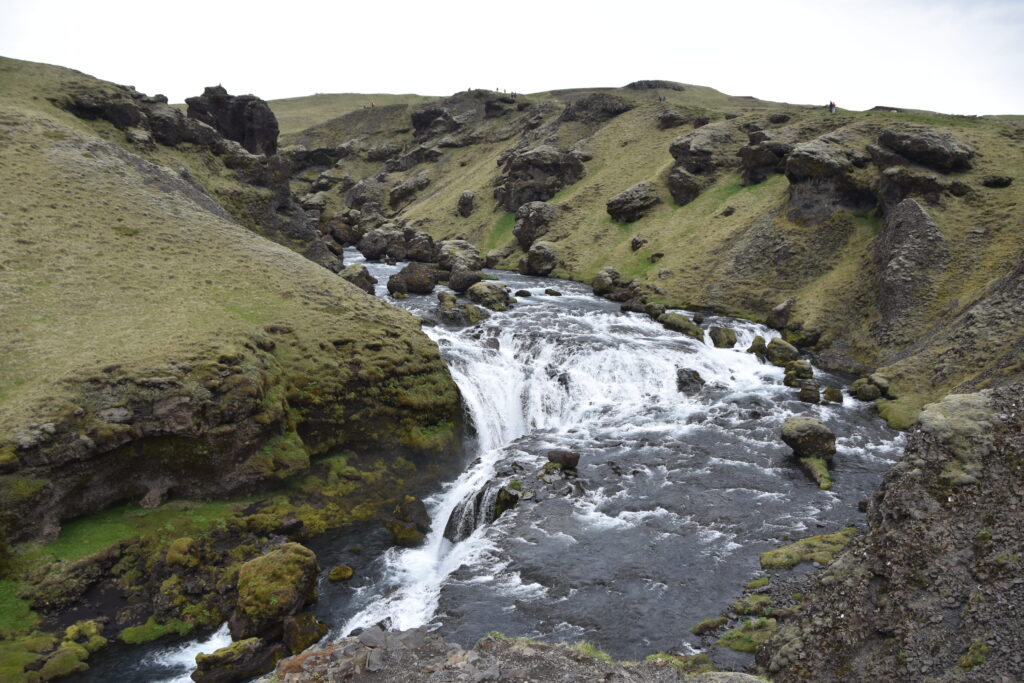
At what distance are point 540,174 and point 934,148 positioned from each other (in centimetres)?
5111

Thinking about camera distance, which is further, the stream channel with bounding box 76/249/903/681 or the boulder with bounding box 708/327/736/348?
the boulder with bounding box 708/327/736/348

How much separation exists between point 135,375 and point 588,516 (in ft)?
61.3

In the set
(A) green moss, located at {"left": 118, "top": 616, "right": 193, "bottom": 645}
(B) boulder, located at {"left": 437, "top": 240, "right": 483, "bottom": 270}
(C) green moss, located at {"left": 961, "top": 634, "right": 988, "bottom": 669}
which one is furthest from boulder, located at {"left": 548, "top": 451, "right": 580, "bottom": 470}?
(B) boulder, located at {"left": 437, "top": 240, "right": 483, "bottom": 270}

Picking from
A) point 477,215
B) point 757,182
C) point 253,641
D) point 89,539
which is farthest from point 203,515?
point 477,215

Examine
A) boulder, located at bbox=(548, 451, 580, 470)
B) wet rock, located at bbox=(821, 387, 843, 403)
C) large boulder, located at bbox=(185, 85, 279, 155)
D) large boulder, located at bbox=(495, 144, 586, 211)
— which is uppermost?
large boulder, located at bbox=(185, 85, 279, 155)

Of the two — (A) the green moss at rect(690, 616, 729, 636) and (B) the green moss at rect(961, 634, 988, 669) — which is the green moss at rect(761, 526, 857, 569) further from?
(B) the green moss at rect(961, 634, 988, 669)

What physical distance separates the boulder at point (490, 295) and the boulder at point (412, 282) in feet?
14.5

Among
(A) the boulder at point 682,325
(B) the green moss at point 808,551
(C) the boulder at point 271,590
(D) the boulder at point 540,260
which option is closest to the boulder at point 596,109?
(D) the boulder at point 540,260

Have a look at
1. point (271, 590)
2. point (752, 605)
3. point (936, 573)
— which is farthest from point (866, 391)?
point (271, 590)

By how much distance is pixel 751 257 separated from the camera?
54094 mm

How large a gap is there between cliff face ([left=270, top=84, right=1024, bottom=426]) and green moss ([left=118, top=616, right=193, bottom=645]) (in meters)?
33.3

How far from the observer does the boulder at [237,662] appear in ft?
49.9

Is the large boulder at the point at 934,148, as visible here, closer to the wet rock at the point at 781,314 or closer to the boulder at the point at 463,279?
the wet rock at the point at 781,314

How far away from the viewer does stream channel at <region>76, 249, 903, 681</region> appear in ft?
57.7
